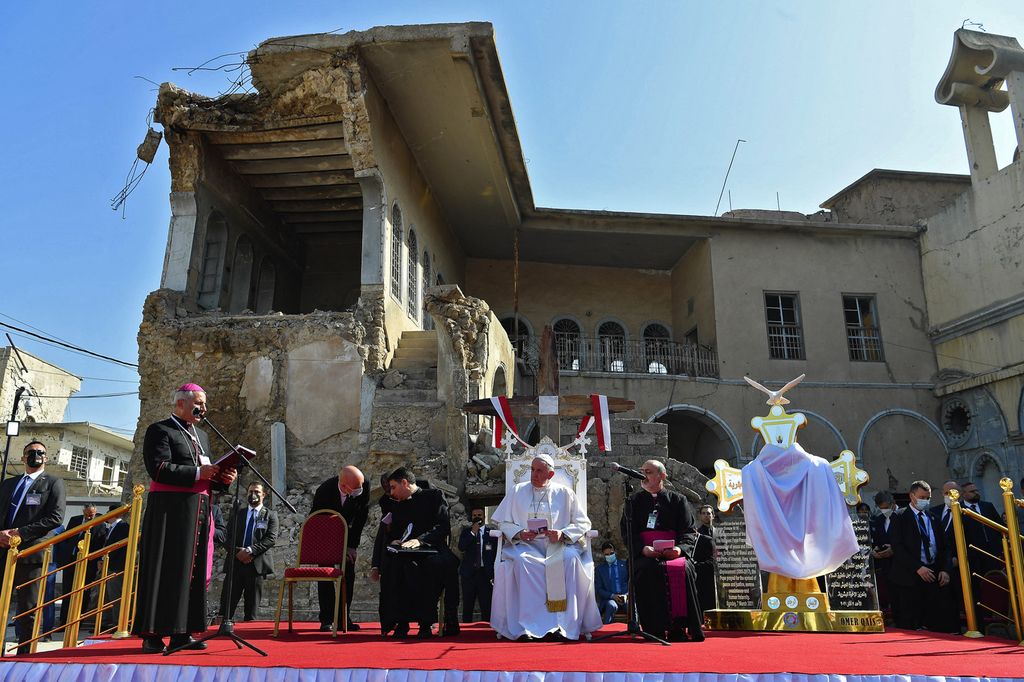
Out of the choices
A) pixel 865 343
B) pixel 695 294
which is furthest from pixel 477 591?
pixel 865 343

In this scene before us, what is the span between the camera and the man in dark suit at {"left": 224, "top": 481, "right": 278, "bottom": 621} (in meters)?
7.98

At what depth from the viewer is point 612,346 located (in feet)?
68.2

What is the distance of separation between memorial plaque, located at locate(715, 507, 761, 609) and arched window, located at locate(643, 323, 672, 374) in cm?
1101

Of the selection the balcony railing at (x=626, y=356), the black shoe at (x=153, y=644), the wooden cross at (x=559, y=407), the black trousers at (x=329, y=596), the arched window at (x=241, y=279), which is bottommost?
the black shoe at (x=153, y=644)

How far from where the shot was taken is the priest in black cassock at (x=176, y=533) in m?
4.90

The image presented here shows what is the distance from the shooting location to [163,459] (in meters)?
5.07

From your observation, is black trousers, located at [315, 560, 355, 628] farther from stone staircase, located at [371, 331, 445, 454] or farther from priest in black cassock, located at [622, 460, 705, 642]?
stone staircase, located at [371, 331, 445, 454]

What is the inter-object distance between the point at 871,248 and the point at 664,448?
413 inches

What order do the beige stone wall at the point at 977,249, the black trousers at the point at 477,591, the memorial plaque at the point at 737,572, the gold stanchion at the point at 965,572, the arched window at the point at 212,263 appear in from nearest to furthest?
the gold stanchion at the point at 965,572 → the memorial plaque at the point at 737,572 → the black trousers at the point at 477,591 → the arched window at the point at 212,263 → the beige stone wall at the point at 977,249

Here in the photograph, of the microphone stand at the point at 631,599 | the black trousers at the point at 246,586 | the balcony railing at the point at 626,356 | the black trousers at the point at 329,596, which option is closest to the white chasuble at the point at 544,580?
the microphone stand at the point at 631,599

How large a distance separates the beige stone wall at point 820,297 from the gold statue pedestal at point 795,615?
12.0m

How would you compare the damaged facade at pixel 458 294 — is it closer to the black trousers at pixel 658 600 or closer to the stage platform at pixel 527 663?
the black trousers at pixel 658 600

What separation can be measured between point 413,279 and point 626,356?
613cm

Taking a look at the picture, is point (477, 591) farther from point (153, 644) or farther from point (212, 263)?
point (212, 263)
